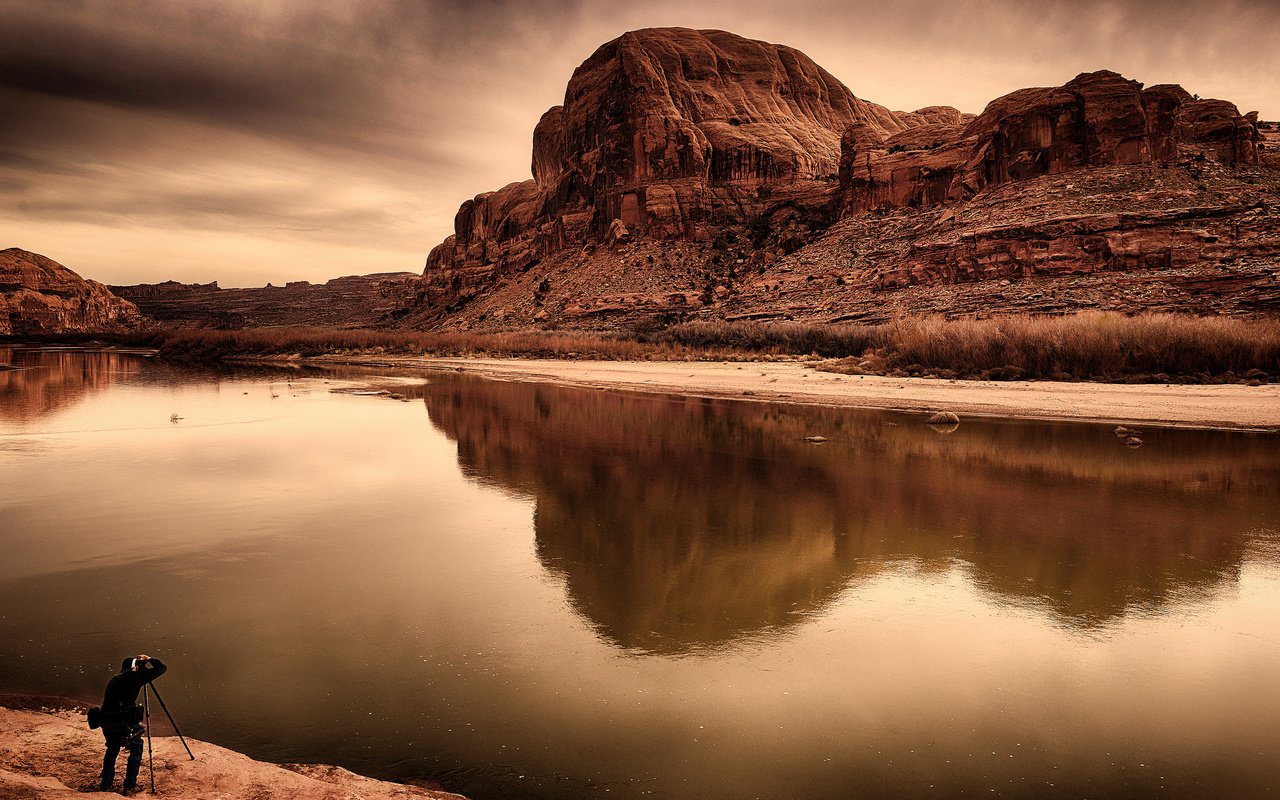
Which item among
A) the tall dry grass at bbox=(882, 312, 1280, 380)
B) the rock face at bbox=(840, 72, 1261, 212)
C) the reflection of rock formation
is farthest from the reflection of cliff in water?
the rock face at bbox=(840, 72, 1261, 212)

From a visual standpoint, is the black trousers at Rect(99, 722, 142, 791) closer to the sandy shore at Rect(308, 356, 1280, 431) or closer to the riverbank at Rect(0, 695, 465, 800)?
the riverbank at Rect(0, 695, 465, 800)

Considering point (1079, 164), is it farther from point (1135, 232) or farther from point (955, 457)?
point (955, 457)

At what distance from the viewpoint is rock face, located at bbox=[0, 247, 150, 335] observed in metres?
123

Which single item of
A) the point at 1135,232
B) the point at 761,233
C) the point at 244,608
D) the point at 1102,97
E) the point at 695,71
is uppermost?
the point at 695,71

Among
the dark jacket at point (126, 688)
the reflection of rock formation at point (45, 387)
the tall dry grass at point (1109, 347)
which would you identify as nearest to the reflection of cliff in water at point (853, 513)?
the dark jacket at point (126, 688)

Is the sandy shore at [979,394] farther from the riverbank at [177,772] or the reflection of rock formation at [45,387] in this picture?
the riverbank at [177,772]

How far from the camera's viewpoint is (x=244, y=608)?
210 inches

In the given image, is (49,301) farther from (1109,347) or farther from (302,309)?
(1109,347)

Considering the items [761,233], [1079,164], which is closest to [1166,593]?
[1079,164]

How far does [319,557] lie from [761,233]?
73.9 m

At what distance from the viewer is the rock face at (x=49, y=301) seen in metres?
123

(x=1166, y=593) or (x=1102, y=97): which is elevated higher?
(x=1102, y=97)

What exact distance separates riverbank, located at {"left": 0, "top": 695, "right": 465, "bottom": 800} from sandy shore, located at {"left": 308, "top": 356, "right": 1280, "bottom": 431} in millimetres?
16827

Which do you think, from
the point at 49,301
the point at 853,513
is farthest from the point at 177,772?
the point at 49,301
